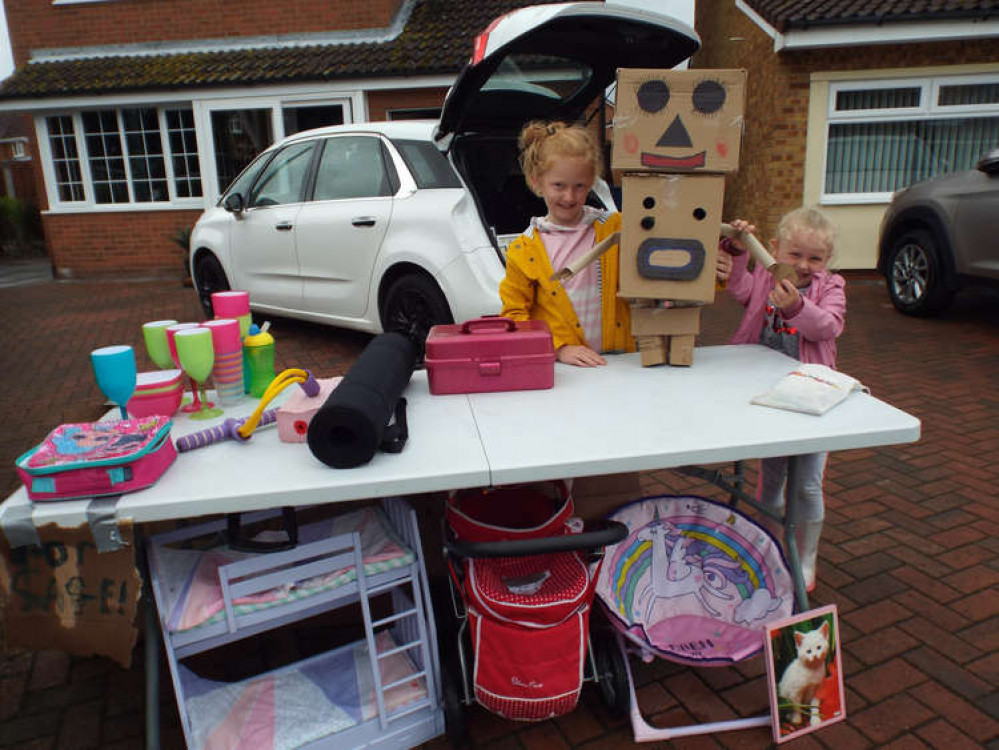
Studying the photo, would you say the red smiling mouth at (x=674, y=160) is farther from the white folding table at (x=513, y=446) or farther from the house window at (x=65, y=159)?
the house window at (x=65, y=159)

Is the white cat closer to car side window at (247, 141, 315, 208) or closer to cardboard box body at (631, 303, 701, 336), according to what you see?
cardboard box body at (631, 303, 701, 336)

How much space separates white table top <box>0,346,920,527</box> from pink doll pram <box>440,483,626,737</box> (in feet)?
0.87

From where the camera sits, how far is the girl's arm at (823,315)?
235 cm

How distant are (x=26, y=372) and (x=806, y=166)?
964 centimetres

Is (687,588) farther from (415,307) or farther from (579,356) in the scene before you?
(415,307)

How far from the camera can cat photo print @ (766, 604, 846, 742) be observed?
6.50 feet

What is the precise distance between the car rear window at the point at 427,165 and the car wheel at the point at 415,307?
633mm

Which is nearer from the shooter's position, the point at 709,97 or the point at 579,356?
the point at 709,97

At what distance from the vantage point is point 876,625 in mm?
2482

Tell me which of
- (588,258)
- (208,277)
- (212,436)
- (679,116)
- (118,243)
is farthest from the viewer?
(118,243)

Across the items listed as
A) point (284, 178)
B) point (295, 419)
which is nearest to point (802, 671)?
point (295, 419)

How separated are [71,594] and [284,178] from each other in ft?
16.7

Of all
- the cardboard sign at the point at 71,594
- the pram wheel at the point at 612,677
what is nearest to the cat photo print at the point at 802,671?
the pram wheel at the point at 612,677

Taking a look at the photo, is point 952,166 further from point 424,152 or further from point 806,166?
point 424,152
